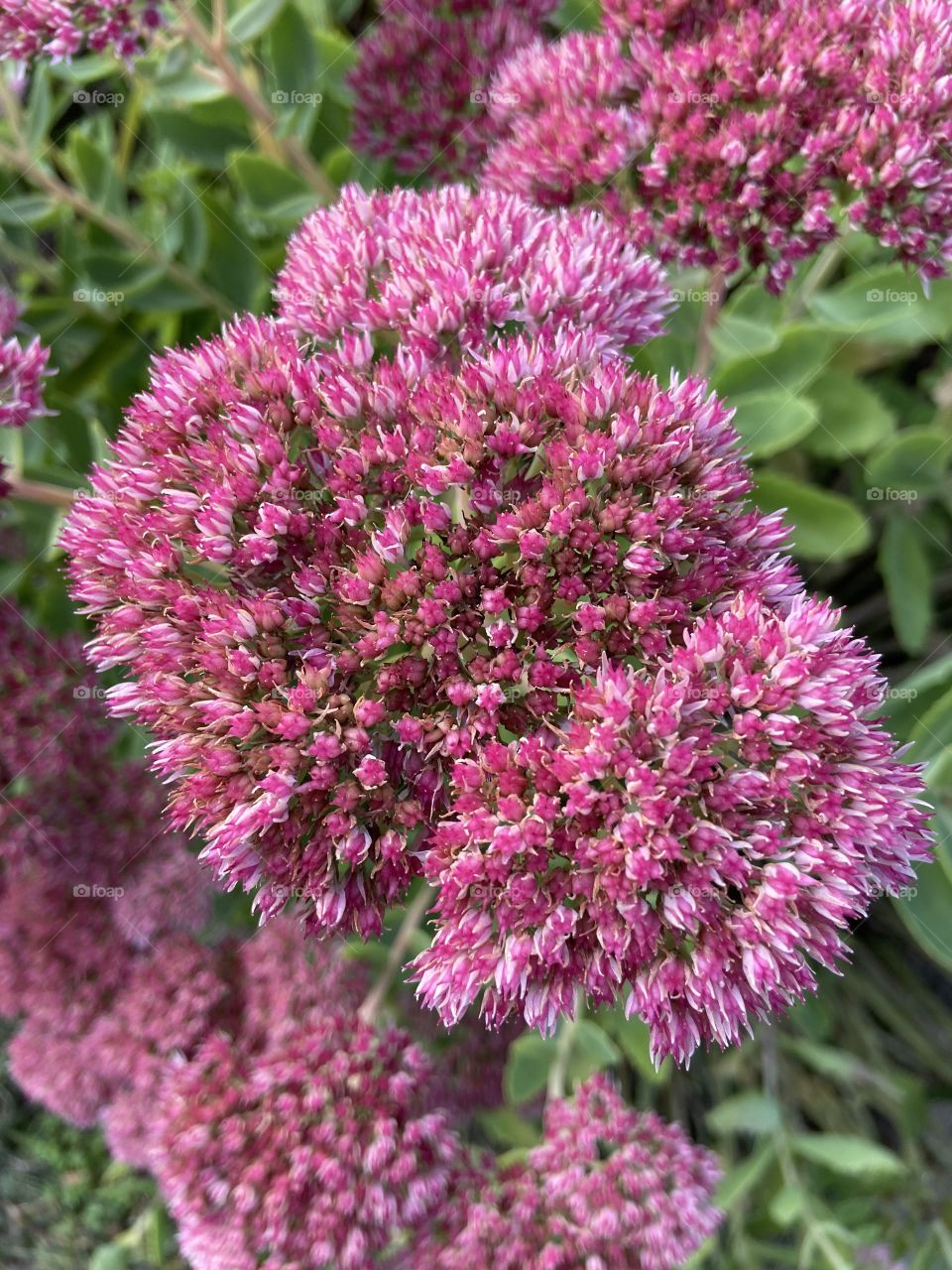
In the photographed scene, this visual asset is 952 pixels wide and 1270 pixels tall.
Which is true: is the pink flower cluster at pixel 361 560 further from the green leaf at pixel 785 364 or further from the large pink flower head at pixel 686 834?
the green leaf at pixel 785 364

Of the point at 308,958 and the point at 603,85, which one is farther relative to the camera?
the point at 308,958

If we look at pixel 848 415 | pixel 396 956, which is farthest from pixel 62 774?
pixel 848 415

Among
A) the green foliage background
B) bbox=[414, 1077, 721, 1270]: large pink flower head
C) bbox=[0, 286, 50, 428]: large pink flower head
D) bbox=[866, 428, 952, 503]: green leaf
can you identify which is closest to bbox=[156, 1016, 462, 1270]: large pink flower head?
bbox=[414, 1077, 721, 1270]: large pink flower head

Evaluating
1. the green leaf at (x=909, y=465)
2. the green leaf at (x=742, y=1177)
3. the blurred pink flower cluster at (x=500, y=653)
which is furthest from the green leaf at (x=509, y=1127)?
the green leaf at (x=909, y=465)

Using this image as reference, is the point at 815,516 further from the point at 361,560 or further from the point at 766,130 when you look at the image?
the point at 361,560

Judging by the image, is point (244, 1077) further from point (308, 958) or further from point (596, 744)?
point (596, 744)

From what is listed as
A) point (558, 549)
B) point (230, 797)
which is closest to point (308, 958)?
point (230, 797)
